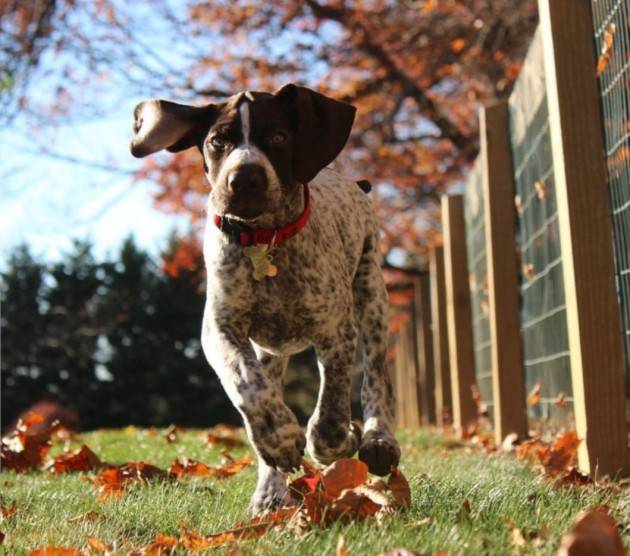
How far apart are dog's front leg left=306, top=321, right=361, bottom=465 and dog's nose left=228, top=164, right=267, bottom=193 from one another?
748mm

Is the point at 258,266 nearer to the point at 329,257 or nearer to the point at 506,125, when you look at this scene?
the point at 329,257

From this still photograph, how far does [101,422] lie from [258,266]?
68.9 ft

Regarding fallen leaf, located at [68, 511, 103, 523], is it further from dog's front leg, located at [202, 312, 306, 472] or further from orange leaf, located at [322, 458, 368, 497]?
orange leaf, located at [322, 458, 368, 497]

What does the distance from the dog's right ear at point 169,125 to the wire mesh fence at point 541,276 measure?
8.33ft

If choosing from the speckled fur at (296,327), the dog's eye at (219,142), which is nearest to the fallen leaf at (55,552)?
the speckled fur at (296,327)

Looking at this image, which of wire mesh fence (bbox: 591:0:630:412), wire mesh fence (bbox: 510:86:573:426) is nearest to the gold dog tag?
wire mesh fence (bbox: 591:0:630:412)

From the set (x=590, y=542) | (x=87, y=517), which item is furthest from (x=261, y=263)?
(x=590, y=542)

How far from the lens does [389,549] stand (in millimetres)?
2328

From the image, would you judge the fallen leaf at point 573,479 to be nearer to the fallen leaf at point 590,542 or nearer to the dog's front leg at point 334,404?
the dog's front leg at point 334,404

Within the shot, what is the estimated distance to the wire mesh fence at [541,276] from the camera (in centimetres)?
568

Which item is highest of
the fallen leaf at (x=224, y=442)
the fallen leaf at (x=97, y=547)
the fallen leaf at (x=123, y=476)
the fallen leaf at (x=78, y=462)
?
the fallen leaf at (x=224, y=442)

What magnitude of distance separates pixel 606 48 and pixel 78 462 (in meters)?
3.13

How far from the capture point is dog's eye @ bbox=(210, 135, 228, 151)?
11.4 feet

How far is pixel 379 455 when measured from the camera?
3.58 meters
